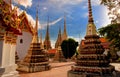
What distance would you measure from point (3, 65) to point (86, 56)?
653cm

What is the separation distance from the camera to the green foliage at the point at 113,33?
995cm

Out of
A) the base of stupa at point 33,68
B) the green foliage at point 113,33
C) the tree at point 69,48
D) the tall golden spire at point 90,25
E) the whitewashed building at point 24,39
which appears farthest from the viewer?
the tree at point 69,48

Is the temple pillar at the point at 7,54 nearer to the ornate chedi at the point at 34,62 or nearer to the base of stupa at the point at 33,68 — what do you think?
the base of stupa at the point at 33,68

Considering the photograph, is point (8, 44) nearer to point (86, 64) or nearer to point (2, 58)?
point (2, 58)

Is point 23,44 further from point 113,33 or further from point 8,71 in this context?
point 8,71

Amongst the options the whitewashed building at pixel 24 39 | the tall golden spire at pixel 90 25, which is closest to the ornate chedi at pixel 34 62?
the tall golden spire at pixel 90 25

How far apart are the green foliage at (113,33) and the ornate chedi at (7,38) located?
611 centimetres

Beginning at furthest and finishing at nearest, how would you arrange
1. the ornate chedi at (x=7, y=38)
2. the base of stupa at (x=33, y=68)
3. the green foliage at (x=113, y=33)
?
1. the base of stupa at (x=33, y=68)
2. the green foliage at (x=113, y=33)
3. the ornate chedi at (x=7, y=38)

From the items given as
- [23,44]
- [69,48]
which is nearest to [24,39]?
[23,44]

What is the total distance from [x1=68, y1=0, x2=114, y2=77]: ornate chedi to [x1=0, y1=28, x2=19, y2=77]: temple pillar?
5.43 metres

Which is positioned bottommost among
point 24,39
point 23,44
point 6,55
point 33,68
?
point 33,68

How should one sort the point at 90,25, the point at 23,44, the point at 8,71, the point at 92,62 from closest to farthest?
1. the point at 8,71
2. the point at 92,62
3. the point at 90,25
4. the point at 23,44

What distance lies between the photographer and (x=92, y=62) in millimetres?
10586

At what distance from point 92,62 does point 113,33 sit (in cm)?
336
